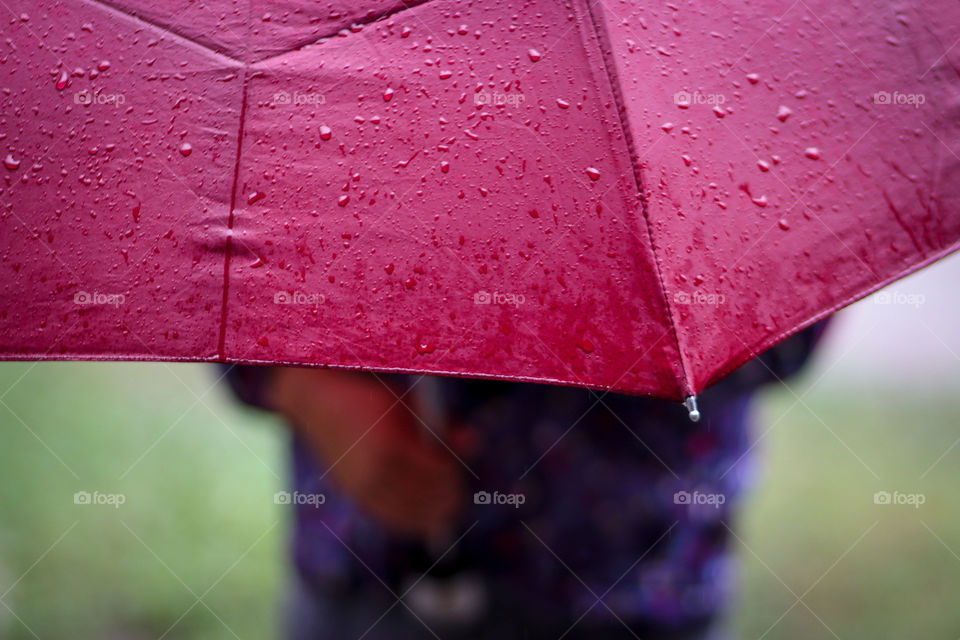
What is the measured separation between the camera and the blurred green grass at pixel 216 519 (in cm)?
339

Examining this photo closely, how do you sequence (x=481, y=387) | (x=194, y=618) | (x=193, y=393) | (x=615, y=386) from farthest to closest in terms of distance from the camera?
(x=193, y=393), (x=194, y=618), (x=481, y=387), (x=615, y=386)

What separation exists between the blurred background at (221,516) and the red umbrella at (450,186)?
72.4 inches

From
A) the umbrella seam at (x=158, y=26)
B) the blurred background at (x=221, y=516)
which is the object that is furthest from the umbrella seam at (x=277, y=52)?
the blurred background at (x=221, y=516)

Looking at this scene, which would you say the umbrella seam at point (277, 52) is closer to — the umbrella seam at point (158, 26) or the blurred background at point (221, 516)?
the umbrella seam at point (158, 26)

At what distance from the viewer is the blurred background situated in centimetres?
339

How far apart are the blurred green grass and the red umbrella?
1.92 metres

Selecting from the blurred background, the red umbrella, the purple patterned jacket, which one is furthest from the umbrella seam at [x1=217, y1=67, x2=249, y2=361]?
the blurred background

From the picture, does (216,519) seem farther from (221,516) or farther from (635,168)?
(635,168)

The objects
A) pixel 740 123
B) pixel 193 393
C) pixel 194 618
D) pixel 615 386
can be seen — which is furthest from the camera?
pixel 193 393

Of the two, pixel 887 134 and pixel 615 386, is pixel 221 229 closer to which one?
pixel 615 386

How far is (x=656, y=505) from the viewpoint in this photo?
1.58 m

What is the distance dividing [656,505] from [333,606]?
2.07 ft

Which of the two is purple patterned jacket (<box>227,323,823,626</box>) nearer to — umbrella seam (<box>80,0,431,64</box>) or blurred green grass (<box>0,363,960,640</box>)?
umbrella seam (<box>80,0,431,64</box>)

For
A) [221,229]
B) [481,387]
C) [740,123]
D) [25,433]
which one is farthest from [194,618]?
[740,123]
